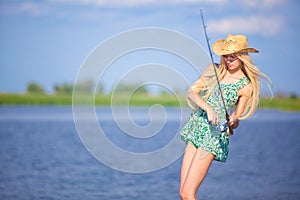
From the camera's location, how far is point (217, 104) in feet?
11.9

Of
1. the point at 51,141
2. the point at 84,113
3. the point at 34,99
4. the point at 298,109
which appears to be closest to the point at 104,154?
the point at 84,113

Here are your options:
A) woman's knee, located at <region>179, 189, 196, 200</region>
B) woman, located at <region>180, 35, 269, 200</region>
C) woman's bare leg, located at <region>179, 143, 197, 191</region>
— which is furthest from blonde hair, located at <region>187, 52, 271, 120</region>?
woman's knee, located at <region>179, 189, 196, 200</region>

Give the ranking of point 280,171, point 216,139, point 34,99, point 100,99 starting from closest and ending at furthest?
point 216,139 → point 280,171 → point 100,99 → point 34,99

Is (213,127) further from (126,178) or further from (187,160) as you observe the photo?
(126,178)

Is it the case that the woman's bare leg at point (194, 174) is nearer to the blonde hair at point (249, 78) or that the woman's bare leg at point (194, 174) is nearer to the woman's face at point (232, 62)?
the blonde hair at point (249, 78)

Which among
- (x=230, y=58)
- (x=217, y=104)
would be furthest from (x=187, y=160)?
(x=230, y=58)

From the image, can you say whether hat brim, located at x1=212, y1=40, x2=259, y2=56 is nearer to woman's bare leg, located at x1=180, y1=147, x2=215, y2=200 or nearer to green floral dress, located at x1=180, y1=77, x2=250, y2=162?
green floral dress, located at x1=180, y1=77, x2=250, y2=162

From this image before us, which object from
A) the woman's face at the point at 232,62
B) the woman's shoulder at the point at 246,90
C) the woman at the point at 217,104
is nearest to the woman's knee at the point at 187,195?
the woman at the point at 217,104

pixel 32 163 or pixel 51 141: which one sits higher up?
pixel 32 163

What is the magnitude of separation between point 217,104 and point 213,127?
0.43 feet

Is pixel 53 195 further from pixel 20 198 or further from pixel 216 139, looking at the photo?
pixel 216 139

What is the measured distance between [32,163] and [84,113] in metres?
6.31

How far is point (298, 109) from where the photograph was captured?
4516 cm

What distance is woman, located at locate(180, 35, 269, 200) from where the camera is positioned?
3521mm
